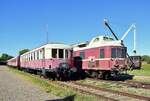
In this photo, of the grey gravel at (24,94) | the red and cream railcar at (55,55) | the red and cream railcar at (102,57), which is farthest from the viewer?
the red and cream railcar at (55,55)

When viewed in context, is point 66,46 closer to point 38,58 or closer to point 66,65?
point 66,65

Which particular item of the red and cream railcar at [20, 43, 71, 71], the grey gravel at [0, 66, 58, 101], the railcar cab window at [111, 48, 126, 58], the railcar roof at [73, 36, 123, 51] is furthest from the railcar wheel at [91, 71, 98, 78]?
the grey gravel at [0, 66, 58, 101]

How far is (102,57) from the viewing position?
83.5 feet

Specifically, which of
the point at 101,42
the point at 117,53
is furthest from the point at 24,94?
the point at 101,42

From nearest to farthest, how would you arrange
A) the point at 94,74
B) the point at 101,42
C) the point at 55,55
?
the point at 55,55, the point at 101,42, the point at 94,74

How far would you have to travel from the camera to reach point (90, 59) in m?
27.3

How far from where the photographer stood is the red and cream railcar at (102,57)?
80.1 feet

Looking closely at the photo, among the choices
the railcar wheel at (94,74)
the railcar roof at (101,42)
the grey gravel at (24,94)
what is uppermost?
the railcar roof at (101,42)

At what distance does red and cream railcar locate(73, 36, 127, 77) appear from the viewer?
24422 mm

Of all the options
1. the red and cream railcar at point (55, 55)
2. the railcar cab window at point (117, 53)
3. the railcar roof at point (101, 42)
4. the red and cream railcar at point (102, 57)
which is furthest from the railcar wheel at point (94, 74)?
the railcar cab window at point (117, 53)

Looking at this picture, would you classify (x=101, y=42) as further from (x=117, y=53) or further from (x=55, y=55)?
(x=55, y=55)

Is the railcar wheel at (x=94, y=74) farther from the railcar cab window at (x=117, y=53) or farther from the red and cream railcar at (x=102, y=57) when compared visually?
the railcar cab window at (x=117, y=53)

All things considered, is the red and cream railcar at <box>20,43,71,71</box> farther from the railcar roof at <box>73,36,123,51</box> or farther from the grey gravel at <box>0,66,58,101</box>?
the grey gravel at <box>0,66,58,101</box>

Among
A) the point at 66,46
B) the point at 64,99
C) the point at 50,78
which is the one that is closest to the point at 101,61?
the point at 66,46
